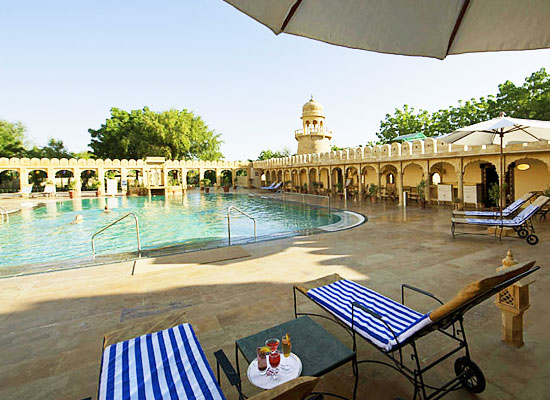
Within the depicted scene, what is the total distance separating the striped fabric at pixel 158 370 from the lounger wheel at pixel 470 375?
180 centimetres

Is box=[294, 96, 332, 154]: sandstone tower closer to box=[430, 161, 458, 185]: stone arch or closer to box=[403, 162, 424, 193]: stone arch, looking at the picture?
box=[403, 162, 424, 193]: stone arch

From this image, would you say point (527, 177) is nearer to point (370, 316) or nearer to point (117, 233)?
point (370, 316)

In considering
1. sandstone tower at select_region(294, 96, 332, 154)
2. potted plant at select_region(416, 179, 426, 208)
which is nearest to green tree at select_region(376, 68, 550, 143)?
sandstone tower at select_region(294, 96, 332, 154)

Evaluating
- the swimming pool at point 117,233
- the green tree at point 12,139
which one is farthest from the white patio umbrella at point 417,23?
the green tree at point 12,139

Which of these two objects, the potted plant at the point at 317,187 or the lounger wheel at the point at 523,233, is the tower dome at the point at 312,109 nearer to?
the potted plant at the point at 317,187

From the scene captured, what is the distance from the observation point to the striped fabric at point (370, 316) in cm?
204

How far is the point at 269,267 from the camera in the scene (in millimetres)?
5148

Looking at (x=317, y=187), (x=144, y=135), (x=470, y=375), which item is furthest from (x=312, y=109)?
(x=470, y=375)

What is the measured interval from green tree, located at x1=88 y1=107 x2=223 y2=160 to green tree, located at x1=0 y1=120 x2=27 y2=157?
827 centimetres

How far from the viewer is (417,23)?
1634mm

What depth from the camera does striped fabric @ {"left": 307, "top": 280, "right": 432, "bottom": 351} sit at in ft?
6.68

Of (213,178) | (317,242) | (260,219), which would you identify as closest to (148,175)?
(213,178)

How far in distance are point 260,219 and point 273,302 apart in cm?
886

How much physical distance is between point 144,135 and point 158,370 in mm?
41835
